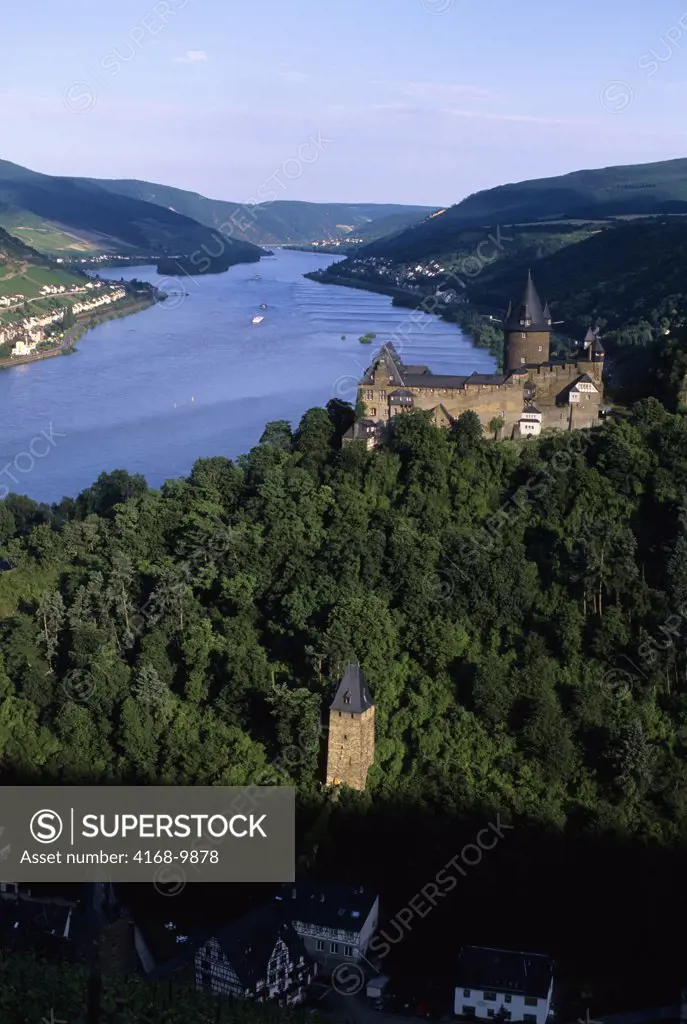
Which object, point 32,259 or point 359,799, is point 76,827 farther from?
point 32,259

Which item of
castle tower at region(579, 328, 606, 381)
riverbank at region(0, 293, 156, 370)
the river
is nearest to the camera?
castle tower at region(579, 328, 606, 381)

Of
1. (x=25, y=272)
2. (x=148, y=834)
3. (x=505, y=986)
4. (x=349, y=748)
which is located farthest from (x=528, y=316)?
(x=25, y=272)

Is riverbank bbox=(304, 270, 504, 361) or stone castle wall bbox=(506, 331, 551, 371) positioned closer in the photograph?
stone castle wall bbox=(506, 331, 551, 371)

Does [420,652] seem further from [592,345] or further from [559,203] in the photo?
[559,203]

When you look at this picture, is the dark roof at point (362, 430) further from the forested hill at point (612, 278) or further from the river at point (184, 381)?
the forested hill at point (612, 278)

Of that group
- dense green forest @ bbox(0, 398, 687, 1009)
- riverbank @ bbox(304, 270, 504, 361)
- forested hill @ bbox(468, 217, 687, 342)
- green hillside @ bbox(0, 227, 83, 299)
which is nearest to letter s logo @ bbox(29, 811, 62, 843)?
dense green forest @ bbox(0, 398, 687, 1009)

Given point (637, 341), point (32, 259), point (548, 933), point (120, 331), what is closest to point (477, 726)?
point (548, 933)

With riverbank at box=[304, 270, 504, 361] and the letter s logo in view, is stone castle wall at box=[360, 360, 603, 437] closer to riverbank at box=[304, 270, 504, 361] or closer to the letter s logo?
the letter s logo
